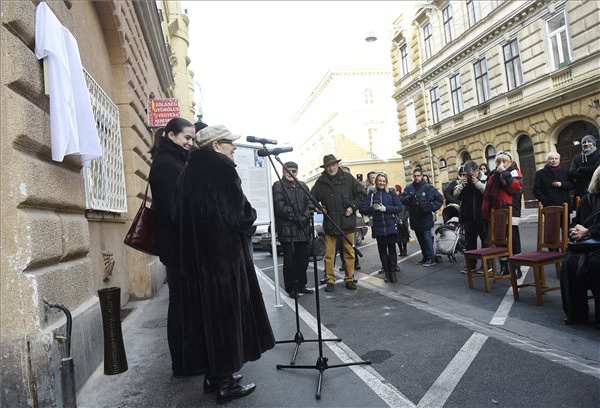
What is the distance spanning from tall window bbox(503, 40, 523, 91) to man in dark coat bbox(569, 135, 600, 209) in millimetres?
14800

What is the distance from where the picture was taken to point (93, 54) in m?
5.91

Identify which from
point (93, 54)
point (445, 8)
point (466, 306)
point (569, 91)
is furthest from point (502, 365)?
point (445, 8)

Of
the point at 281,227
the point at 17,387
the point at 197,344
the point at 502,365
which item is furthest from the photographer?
the point at 281,227

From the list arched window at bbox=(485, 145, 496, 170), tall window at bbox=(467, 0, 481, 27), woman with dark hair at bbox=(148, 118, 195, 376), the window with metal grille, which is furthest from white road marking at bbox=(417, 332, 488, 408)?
the window with metal grille

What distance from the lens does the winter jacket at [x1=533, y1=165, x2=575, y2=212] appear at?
25.2 feet

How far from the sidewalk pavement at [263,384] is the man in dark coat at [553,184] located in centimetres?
540

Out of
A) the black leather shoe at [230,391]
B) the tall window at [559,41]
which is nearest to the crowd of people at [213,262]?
the black leather shoe at [230,391]

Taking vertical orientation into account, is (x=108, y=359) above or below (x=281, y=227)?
below

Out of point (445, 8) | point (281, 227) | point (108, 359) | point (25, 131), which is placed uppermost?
point (445, 8)

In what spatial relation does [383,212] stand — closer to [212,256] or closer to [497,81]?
[212,256]

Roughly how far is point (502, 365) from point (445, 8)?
26.7 metres

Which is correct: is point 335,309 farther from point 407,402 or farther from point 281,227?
point 407,402

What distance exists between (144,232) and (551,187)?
707cm

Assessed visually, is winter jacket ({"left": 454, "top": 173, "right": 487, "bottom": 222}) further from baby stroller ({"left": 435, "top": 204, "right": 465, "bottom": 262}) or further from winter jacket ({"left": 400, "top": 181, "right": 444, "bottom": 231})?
baby stroller ({"left": 435, "top": 204, "right": 465, "bottom": 262})
